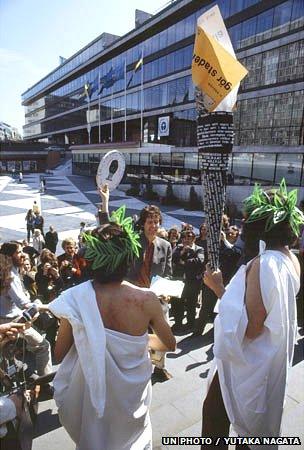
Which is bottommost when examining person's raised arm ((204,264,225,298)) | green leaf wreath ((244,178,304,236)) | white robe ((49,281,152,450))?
white robe ((49,281,152,450))

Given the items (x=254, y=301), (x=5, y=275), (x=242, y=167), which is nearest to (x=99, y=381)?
(x=254, y=301)

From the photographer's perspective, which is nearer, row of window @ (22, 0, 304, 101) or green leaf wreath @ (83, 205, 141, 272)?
green leaf wreath @ (83, 205, 141, 272)

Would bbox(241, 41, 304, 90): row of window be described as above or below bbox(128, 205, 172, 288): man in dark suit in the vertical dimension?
above

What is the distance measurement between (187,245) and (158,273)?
163 cm

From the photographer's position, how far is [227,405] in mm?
2137

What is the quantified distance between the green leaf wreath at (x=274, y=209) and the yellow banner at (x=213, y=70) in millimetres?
846

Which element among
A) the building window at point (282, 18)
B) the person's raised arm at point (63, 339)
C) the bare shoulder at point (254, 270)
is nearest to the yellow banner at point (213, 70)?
the bare shoulder at point (254, 270)

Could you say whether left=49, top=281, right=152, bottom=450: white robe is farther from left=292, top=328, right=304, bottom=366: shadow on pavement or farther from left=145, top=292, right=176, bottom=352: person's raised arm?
left=292, top=328, right=304, bottom=366: shadow on pavement

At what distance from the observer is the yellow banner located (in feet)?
7.96

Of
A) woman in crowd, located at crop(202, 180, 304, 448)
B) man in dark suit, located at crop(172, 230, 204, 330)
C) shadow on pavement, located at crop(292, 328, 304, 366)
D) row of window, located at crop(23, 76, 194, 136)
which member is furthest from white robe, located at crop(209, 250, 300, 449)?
row of window, located at crop(23, 76, 194, 136)

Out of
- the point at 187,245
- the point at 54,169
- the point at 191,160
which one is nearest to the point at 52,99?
the point at 54,169

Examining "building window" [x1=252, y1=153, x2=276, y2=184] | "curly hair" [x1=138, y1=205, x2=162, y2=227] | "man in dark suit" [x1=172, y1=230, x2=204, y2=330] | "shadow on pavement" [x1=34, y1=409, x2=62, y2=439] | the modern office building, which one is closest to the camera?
"shadow on pavement" [x1=34, y1=409, x2=62, y2=439]

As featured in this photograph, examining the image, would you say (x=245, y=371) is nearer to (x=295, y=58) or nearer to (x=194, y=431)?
(x=194, y=431)

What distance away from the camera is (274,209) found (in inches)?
81.2
